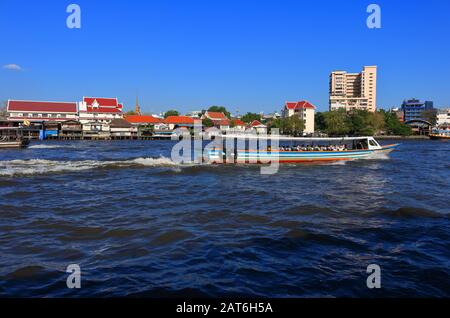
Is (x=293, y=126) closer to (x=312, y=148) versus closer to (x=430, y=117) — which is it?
(x=430, y=117)

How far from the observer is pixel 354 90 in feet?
457

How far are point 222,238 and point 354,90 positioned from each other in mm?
141760

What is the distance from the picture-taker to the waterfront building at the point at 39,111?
73.1 m

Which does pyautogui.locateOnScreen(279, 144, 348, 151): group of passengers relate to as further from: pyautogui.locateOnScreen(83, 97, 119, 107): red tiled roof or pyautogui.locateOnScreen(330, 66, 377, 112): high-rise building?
pyautogui.locateOnScreen(330, 66, 377, 112): high-rise building

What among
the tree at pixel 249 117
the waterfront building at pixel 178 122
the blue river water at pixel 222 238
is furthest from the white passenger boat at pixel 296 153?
the tree at pixel 249 117

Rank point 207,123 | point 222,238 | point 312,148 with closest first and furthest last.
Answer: point 222,238
point 312,148
point 207,123

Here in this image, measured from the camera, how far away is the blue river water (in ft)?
19.5

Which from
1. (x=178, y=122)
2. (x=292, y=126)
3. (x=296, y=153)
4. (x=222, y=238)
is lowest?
(x=222, y=238)

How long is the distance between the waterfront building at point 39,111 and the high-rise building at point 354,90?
268 ft

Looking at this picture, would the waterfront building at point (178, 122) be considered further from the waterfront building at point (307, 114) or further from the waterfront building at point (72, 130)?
the waterfront building at point (307, 114)

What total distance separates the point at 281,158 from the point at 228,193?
11.7 meters

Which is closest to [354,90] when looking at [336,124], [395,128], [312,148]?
[395,128]

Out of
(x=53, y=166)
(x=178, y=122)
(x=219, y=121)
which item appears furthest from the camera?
(x=219, y=121)
